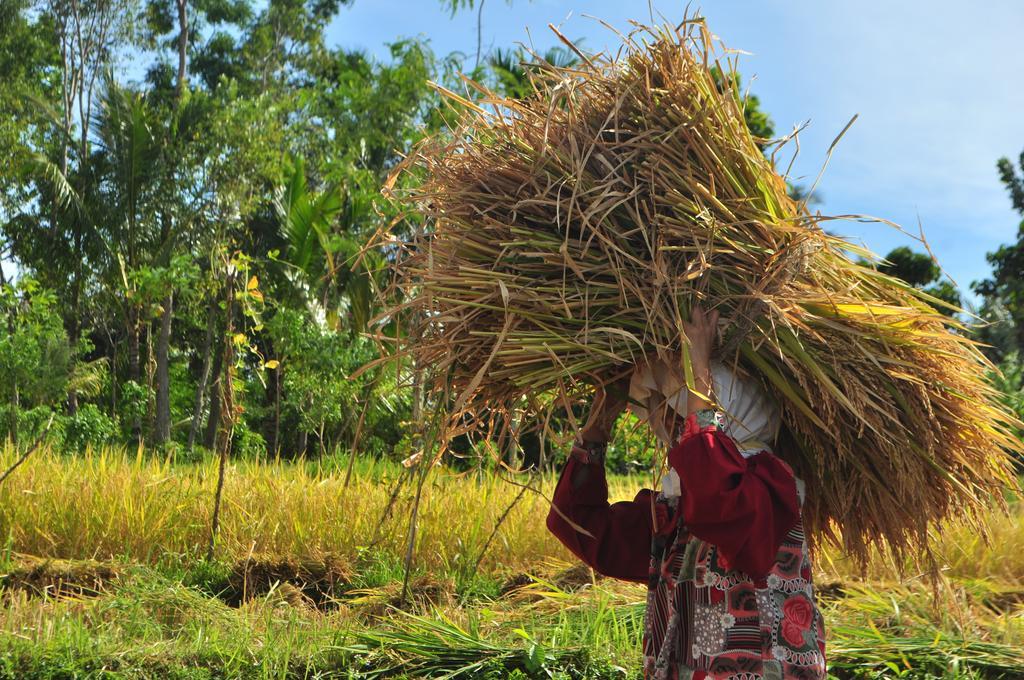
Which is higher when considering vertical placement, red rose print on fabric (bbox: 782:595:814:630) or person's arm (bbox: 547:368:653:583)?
person's arm (bbox: 547:368:653:583)

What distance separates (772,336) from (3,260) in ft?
71.4

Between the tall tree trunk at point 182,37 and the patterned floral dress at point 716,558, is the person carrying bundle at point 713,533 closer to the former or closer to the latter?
the patterned floral dress at point 716,558

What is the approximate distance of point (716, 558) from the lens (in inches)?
77.8

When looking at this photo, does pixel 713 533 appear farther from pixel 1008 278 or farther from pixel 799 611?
pixel 1008 278

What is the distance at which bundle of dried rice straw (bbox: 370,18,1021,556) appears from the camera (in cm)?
195

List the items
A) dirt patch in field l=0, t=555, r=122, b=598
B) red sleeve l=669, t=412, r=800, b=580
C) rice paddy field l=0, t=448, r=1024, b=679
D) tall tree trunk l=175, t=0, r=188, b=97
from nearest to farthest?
red sleeve l=669, t=412, r=800, b=580, rice paddy field l=0, t=448, r=1024, b=679, dirt patch in field l=0, t=555, r=122, b=598, tall tree trunk l=175, t=0, r=188, b=97

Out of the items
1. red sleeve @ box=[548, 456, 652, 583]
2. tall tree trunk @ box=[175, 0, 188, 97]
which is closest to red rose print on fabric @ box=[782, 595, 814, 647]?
red sleeve @ box=[548, 456, 652, 583]

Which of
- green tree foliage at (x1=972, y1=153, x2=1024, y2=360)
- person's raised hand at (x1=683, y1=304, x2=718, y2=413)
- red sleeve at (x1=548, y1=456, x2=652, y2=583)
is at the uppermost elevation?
green tree foliage at (x1=972, y1=153, x2=1024, y2=360)

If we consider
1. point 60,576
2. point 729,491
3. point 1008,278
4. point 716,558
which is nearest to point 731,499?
point 729,491

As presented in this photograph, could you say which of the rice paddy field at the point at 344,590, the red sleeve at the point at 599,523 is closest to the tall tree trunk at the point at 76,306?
the rice paddy field at the point at 344,590

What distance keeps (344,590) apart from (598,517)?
3.13 metres

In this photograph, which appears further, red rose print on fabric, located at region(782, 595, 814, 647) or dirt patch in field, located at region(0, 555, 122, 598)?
dirt patch in field, located at region(0, 555, 122, 598)

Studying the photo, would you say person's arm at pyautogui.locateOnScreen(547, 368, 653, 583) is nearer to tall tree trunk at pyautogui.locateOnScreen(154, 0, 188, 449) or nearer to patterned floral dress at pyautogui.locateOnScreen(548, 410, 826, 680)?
patterned floral dress at pyautogui.locateOnScreen(548, 410, 826, 680)

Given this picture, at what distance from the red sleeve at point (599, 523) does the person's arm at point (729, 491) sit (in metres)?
0.45
